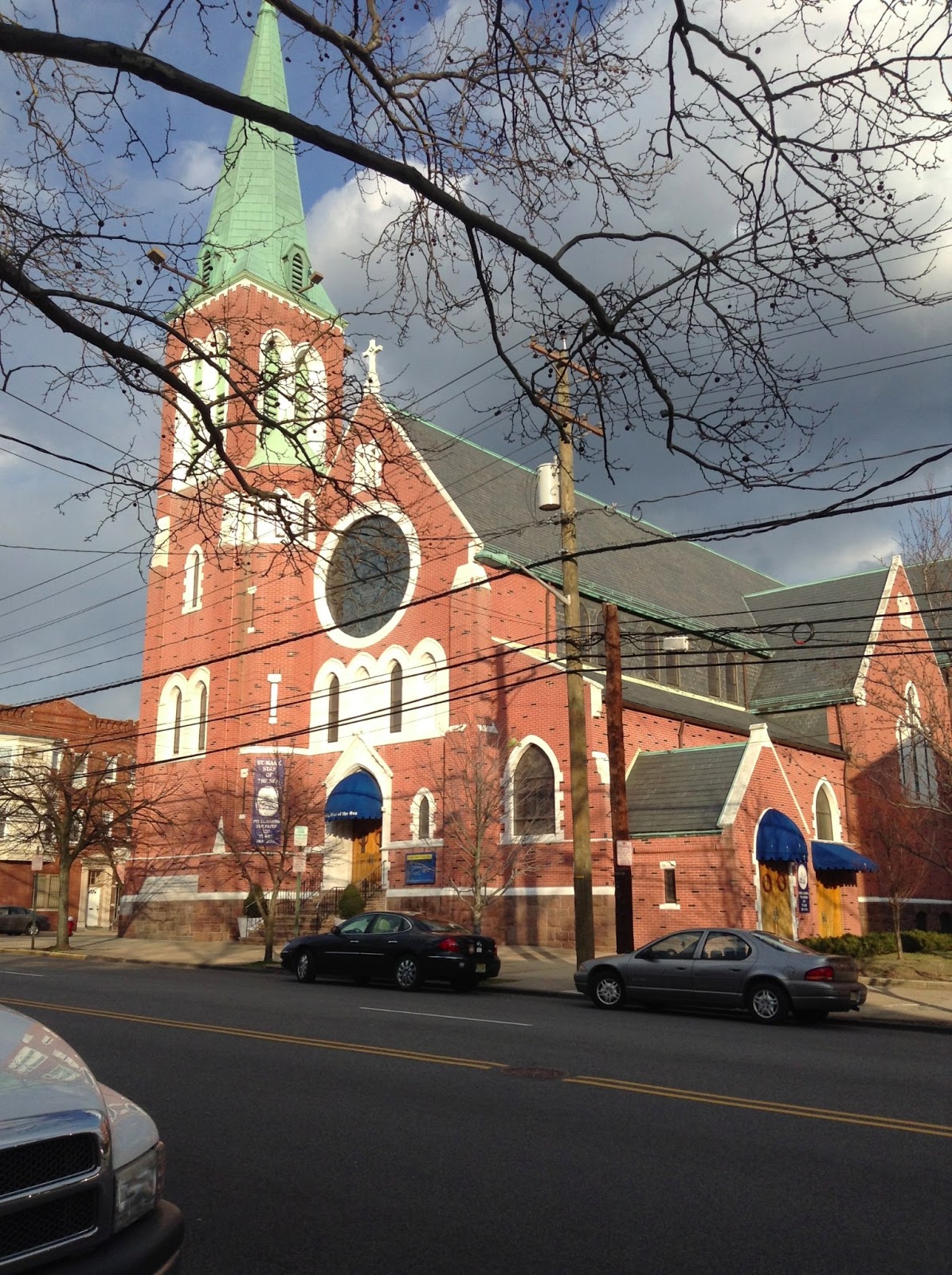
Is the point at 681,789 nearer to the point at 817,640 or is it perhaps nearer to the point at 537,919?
the point at 537,919

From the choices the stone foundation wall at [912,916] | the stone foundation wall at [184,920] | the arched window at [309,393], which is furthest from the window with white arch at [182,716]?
the arched window at [309,393]

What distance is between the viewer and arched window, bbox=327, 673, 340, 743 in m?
35.0

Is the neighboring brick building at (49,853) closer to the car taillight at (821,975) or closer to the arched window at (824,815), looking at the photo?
the arched window at (824,815)

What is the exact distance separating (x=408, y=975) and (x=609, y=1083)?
11462mm

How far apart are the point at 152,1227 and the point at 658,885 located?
2459 centimetres

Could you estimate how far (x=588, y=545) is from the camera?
36.8 m

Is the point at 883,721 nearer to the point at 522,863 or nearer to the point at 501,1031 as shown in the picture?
the point at 522,863

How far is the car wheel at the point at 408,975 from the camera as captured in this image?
20766 millimetres

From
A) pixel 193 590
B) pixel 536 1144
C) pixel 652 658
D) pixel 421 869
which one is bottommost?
pixel 536 1144

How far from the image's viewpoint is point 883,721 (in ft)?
125

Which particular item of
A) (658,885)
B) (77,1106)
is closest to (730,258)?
(77,1106)

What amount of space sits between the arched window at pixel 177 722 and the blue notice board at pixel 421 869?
10275 millimetres

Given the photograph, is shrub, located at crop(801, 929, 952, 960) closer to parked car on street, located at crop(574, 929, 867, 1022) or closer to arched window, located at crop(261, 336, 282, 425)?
parked car on street, located at crop(574, 929, 867, 1022)

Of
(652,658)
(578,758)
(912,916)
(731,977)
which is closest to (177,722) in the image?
(652,658)
